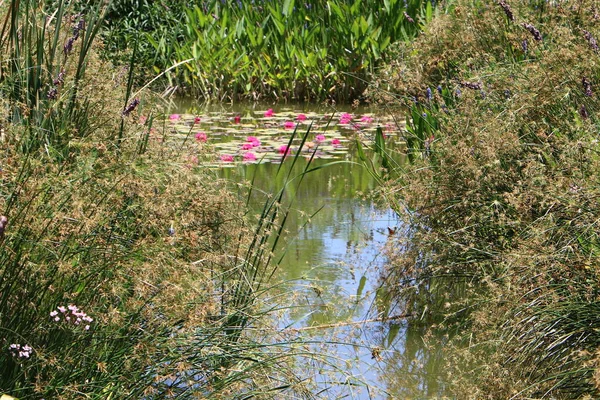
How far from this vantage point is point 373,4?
38.5 feet

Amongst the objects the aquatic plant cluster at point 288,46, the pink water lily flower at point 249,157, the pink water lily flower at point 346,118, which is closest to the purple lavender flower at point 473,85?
the pink water lily flower at point 346,118

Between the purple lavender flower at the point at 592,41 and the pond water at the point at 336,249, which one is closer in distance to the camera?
the pond water at the point at 336,249

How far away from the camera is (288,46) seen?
11.7 meters

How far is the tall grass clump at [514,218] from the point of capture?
10.2ft

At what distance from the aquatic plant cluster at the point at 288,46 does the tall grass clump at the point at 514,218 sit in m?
5.43

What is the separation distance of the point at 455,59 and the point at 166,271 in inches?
167

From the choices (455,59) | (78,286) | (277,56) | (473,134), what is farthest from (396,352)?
(277,56)

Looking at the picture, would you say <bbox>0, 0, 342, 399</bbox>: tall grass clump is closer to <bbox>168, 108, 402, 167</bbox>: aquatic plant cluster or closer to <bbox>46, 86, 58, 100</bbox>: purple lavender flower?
<bbox>46, 86, 58, 100</bbox>: purple lavender flower

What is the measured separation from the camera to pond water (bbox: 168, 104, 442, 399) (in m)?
3.86

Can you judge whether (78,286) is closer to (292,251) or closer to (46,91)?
(46,91)

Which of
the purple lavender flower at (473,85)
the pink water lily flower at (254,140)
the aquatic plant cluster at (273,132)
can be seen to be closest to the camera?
the purple lavender flower at (473,85)

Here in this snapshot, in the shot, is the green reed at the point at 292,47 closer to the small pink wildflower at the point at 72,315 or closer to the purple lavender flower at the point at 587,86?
the purple lavender flower at the point at 587,86

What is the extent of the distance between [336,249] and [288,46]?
6219 millimetres

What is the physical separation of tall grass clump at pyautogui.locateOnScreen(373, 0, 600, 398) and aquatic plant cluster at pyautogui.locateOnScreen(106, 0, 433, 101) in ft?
17.8
